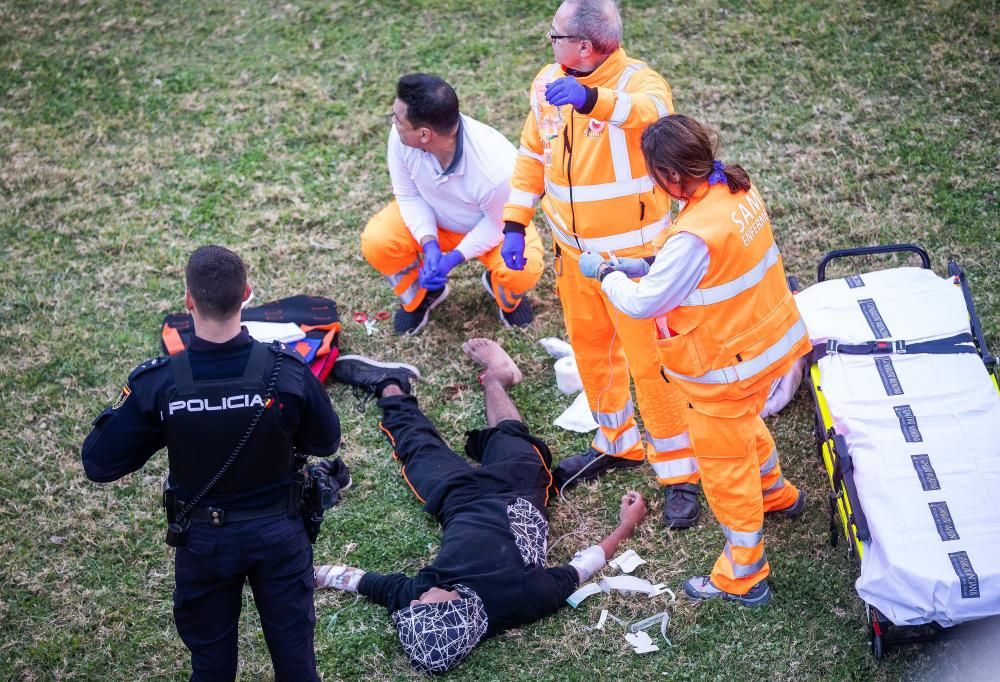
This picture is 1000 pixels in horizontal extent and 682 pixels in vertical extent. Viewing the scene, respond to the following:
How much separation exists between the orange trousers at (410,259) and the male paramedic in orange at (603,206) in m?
1.04

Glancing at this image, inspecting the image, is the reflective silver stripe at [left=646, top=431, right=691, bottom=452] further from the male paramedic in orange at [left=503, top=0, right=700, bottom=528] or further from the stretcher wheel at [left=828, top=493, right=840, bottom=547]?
the stretcher wheel at [left=828, top=493, right=840, bottom=547]

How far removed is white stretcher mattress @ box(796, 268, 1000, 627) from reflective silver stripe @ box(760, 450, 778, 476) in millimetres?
305

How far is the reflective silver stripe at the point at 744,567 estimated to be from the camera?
13.0ft

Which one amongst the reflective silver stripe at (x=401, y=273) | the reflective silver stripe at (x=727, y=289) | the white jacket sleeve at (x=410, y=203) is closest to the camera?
the reflective silver stripe at (x=727, y=289)

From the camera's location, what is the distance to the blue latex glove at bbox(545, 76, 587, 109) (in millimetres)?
3688

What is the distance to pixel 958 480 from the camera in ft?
12.4

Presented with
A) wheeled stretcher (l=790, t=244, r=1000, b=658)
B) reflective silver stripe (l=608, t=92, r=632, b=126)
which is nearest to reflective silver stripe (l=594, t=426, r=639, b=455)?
wheeled stretcher (l=790, t=244, r=1000, b=658)

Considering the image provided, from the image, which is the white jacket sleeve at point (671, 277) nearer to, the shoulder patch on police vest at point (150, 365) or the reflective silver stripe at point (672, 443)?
the reflective silver stripe at point (672, 443)

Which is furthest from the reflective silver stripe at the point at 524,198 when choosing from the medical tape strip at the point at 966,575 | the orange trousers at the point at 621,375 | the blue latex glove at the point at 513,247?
the medical tape strip at the point at 966,575

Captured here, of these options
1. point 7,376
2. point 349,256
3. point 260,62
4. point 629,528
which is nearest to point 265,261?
point 349,256

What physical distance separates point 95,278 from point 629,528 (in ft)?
12.7

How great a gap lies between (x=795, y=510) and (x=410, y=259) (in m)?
2.59

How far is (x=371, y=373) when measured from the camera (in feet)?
17.7

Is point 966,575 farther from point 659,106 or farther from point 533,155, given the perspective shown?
point 533,155
